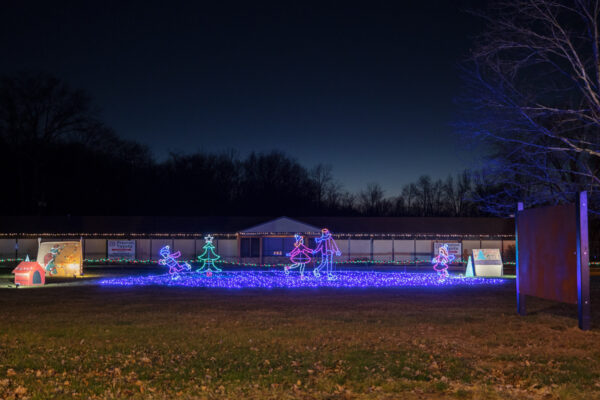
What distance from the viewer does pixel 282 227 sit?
39.6 m

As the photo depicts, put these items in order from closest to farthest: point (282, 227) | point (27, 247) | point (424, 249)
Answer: point (282, 227)
point (424, 249)
point (27, 247)

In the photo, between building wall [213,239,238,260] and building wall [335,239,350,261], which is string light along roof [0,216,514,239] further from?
building wall [335,239,350,261]

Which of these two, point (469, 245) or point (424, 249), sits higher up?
point (469, 245)

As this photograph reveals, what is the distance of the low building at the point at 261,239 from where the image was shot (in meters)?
40.3

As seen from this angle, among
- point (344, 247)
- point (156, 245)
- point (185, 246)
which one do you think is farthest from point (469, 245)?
point (156, 245)

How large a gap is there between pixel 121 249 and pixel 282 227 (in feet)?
40.0

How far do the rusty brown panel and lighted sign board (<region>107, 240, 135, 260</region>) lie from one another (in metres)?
33.8

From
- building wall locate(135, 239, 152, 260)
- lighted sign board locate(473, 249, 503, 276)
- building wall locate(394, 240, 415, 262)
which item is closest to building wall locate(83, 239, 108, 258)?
building wall locate(135, 239, 152, 260)

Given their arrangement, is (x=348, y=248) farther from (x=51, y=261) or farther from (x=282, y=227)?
(x=51, y=261)

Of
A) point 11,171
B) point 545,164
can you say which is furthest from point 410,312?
point 11,171

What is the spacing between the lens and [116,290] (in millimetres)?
18500

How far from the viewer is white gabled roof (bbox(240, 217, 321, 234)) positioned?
3947 centimetres

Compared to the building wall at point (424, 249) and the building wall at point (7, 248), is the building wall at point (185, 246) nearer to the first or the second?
the building wall at point (7, 248)

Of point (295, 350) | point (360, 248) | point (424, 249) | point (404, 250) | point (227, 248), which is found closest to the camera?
point (295, 350)
